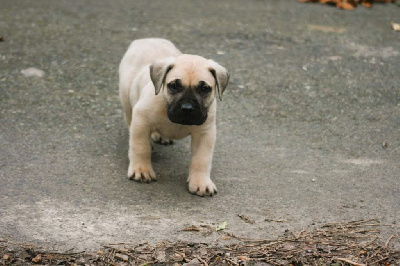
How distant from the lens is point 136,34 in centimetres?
884

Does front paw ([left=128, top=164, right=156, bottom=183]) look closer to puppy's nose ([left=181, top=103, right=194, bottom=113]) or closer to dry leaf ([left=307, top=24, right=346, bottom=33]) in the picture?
puppy's nose ([left=181, top=103, right=194, bottom=113])

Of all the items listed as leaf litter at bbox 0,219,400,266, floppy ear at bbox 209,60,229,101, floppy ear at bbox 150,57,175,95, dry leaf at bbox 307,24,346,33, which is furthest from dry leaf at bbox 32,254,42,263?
dry leaf at bbox 307,24,346,33

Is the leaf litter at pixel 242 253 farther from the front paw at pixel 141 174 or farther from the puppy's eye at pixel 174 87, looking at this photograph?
the puppy's eye at pixel 174 87

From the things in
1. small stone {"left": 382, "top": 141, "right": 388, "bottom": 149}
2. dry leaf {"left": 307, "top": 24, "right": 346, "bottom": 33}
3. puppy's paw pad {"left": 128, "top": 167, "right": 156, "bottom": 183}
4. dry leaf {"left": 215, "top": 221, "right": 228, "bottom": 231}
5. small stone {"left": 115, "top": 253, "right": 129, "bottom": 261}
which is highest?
dry leaf {"left": 307, "top": 24, "right": 346, "bottom": 33}

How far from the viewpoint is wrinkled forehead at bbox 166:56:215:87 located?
4848mm

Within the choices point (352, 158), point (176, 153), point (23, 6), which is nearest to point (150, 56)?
point (176, 153)

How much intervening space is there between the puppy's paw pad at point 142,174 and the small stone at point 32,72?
279 centimetres

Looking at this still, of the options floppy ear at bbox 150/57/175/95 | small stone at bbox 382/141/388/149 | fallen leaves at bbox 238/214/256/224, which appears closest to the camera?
fallen leaves at bbox 238/214/256/224

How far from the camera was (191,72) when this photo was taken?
4879mm

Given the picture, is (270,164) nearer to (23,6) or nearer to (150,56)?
(150,56)

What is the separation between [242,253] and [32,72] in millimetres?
4436

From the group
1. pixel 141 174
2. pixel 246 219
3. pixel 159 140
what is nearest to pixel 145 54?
pixel 159 140

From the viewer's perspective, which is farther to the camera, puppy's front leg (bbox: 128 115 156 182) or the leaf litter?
puppy's front leg (bbox: 128 115 156 182)

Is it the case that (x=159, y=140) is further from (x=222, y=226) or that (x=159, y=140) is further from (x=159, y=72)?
(x=222, y=226)
